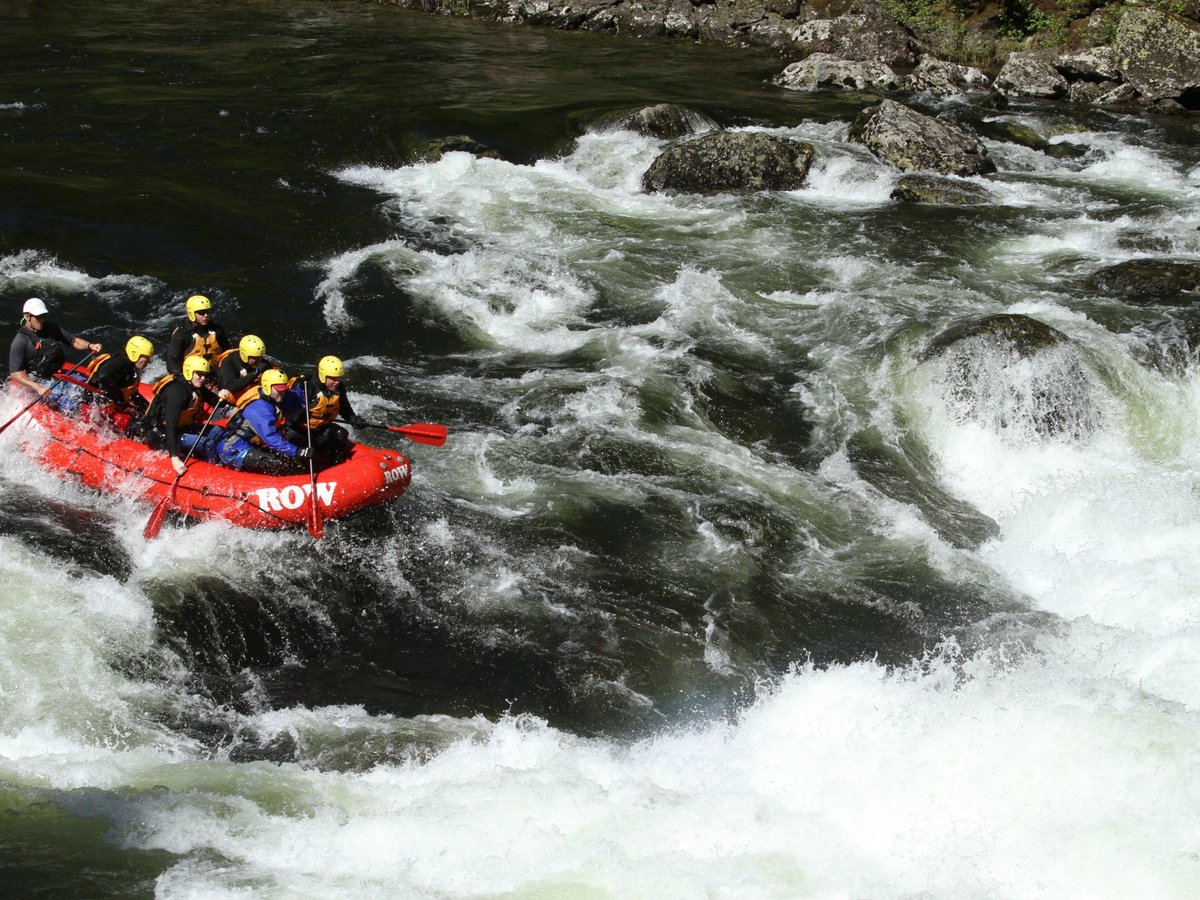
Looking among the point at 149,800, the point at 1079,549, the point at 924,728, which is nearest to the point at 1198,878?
the point at 924,728

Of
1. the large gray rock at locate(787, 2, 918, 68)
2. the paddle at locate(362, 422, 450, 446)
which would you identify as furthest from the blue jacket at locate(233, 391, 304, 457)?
the large gray rock at locate(787, 2, 918, 68)

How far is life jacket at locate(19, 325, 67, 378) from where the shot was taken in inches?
363

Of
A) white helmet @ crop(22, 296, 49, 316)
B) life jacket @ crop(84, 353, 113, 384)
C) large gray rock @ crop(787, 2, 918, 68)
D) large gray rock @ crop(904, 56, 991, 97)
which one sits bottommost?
life jacket @ crop(84, 353, 113, 384)

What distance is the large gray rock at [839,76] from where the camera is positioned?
70.4 ft

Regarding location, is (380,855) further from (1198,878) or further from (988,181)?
(988,181)

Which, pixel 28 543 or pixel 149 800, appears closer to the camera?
pixel 149 800

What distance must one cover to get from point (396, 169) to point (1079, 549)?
1152 cm

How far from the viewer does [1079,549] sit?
849 centimetres

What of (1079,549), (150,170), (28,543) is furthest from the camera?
(150,170)

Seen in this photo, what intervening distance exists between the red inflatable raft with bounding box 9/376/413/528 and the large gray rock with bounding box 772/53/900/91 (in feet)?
51.4

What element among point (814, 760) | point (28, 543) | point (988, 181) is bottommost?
point (814, 760)

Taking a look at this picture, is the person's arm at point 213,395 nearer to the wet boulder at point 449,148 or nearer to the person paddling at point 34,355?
the person paddling at point 34,355

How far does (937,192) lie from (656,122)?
4775mm

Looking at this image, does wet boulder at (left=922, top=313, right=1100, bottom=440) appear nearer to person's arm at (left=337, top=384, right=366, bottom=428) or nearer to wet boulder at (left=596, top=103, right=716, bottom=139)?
person's arm at (left=337, top=384, right=366, bottom=428)
